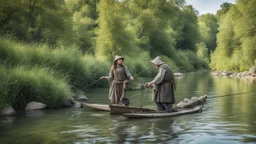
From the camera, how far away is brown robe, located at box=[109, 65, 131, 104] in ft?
46.3

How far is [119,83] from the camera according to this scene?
1419 centimetres

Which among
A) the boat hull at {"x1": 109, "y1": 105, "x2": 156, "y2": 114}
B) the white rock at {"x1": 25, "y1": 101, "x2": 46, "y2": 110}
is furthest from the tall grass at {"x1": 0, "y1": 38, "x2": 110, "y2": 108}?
the boat hull at {"x1": 109, "y1": 105, "x2": 156, "y2": 114}

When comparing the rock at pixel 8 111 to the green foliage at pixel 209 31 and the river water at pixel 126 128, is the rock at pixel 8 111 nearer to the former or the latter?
the river water at pixel 126 128

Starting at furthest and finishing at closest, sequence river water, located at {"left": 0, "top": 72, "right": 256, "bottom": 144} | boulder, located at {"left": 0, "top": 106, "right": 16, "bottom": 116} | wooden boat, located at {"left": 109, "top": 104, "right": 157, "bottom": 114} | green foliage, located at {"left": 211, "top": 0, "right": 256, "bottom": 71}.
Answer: green foliage, located at {"left": 211, "top": 0, "right": 256, "bottom": 71}
boulder, located at {"left": 0, "top": 106, "right": 16, "bottom": 116}
wooden boat, located at {"left": 109, "top": 104, "right": 157, "bottom": 114}
river water, located at {"left": 0, "top": 72, "right": 256, "bottom": 144}

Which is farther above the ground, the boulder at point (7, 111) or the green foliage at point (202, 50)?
the green foliage at point (202, 50)

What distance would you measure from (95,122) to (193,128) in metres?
3.32

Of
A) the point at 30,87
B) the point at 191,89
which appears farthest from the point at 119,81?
the point at 191,89

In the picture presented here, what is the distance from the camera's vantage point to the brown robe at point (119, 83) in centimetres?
1412

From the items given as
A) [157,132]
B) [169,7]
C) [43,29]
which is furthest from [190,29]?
[157,132]

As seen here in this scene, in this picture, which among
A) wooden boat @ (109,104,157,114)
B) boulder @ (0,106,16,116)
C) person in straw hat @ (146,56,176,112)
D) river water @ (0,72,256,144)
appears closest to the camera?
river water @ (0,72,256,144)

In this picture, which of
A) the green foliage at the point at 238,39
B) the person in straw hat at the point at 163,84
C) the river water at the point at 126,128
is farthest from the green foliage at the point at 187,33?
the person in straw hat at the point at 163,84

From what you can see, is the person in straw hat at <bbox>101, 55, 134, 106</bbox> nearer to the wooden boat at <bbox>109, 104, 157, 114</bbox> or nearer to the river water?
the river water

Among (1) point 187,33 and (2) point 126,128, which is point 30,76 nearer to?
(2) point 126,128

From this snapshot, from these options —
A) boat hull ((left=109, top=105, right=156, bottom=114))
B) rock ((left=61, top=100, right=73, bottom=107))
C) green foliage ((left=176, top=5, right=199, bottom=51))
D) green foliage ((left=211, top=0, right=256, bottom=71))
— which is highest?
green foliage ((left=176, top=5, right=199, bottom=51))
